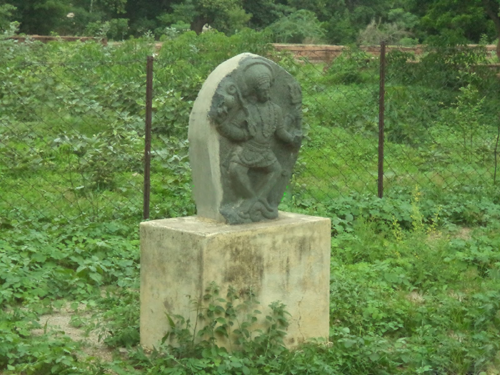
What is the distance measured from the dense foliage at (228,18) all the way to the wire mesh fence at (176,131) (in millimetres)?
9964

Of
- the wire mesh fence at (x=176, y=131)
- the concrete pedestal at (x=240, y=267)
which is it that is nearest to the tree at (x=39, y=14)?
the wire mesh fence at (x=176, y=131)

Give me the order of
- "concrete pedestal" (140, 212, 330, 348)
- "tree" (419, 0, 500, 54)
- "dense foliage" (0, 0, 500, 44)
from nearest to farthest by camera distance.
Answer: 1. "concrete pedestal" (140, 212, 330, 348)
2. "tree" (419, 0, 500, 54)
3. "dense foliage" (0, 0, 500, 44)

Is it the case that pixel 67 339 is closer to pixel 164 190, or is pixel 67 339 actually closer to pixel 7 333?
pixel 7 333

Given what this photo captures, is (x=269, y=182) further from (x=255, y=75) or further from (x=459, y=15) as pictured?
(x=459, y=15)

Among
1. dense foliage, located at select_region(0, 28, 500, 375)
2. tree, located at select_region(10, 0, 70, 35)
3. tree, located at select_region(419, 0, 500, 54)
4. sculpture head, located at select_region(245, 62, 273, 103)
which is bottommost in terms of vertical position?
dense foliage, located at select_region(0, 28, 500, 375)

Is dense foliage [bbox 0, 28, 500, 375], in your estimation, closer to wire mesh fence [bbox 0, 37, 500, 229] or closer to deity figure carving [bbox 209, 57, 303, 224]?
wire mesh fence [bbox 0, 37, 500, 229]

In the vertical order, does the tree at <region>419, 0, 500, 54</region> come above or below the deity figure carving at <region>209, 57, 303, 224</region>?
above

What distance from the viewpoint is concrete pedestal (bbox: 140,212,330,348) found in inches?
183

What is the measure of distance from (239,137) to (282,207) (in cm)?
278

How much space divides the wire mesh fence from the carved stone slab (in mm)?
2188

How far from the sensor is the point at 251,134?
4.95 metres

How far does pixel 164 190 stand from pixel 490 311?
3928mm

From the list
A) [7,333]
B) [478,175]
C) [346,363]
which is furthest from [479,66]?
[7,333]

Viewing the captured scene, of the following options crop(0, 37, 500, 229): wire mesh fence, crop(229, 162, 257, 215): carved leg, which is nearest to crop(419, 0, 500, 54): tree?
crop(0, 37, 500, 229): wire mesh fence
